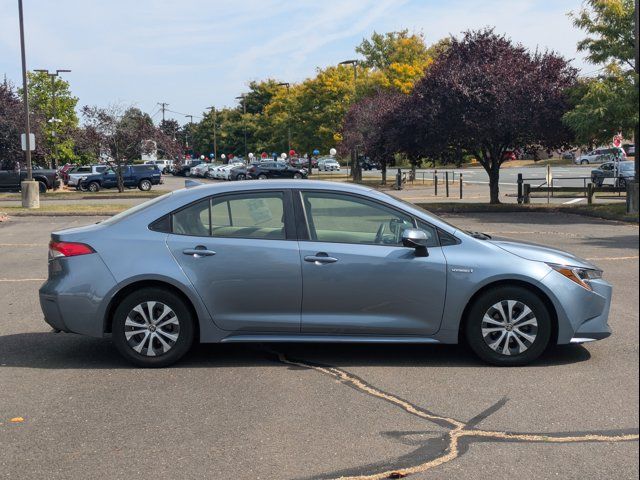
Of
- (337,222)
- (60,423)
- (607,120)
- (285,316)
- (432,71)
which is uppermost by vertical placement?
(432,71)

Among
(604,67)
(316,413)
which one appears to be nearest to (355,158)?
(604,67)

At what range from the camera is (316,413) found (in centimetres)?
546

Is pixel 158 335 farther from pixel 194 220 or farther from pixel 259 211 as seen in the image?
pixel 259 211

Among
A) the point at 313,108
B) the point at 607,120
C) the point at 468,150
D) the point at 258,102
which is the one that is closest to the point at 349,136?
the point at 313,108

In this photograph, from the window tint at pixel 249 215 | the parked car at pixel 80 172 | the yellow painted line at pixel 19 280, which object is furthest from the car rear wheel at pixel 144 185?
the window tint at pixel 249 215

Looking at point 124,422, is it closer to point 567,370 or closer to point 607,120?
point 567,370

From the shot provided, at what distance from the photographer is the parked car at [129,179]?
1912 inches

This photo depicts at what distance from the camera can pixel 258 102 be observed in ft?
342

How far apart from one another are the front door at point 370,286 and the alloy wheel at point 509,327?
0.42 meters

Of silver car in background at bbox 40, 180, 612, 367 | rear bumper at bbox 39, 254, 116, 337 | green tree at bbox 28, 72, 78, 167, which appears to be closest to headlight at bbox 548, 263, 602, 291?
silver car in background at bbox 40, 180, 612, 367

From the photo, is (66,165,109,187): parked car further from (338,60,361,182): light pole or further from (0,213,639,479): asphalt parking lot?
(0,213,639,479): asphalt parking lot

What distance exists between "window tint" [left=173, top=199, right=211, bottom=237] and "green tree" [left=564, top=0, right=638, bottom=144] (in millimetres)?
16952

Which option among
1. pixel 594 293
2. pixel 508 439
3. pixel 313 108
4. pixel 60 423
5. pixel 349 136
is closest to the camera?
pixel 508 439

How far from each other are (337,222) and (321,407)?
5.77 ft
